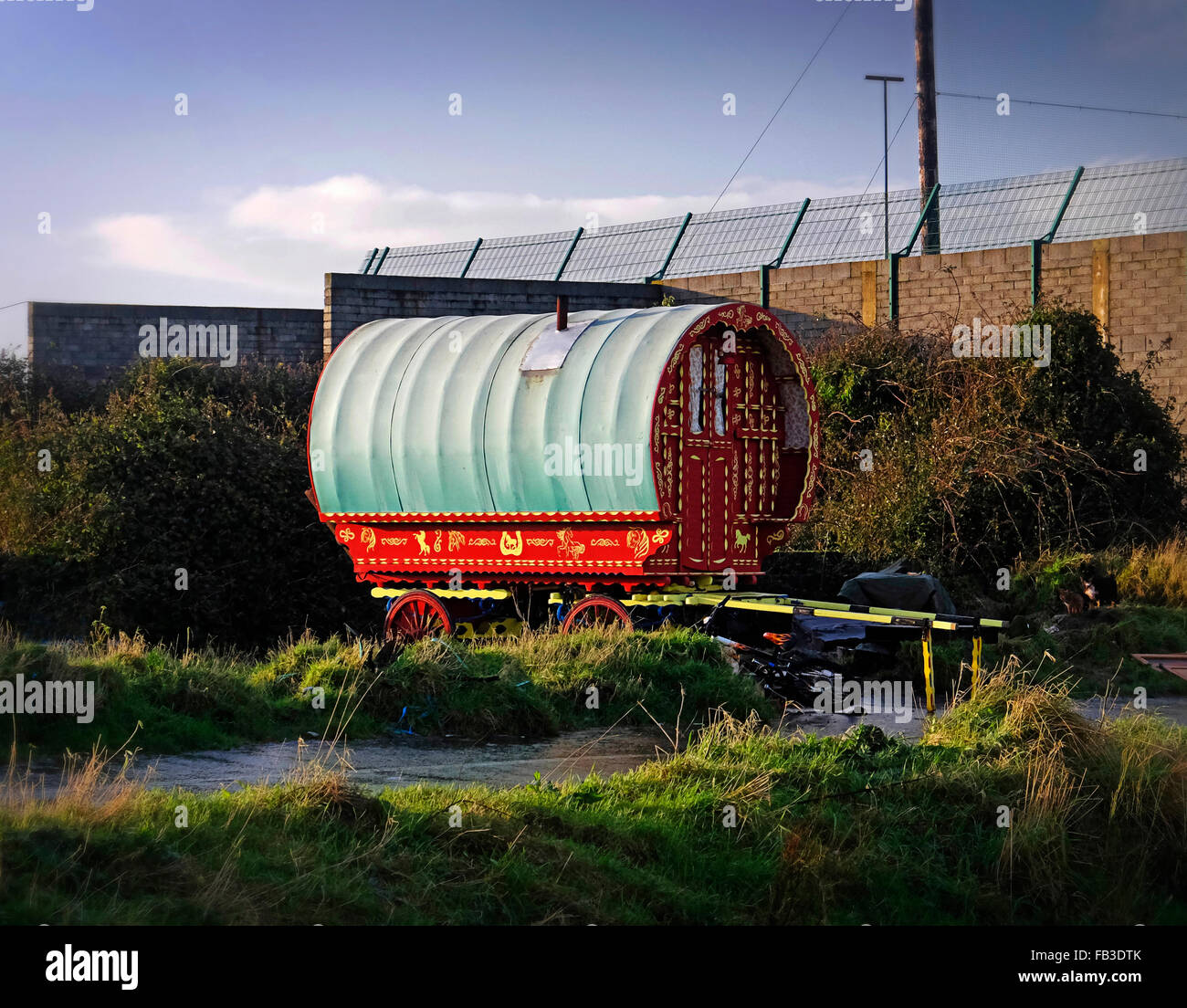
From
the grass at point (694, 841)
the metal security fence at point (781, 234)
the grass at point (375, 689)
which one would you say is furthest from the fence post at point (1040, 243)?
the grass at point (694, 841)

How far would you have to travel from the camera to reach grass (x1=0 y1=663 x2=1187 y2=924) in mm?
5938

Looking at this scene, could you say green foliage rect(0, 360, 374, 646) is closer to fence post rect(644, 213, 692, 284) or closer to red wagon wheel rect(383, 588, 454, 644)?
red wagon wheel rect(383, 588, 454, 644)

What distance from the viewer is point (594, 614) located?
14234 mm

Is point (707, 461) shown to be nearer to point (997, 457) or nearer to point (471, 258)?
point (997, 457)

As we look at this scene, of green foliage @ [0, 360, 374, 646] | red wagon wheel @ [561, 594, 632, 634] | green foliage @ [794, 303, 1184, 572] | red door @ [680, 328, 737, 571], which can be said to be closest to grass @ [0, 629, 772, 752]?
red wagon wheel @ [561, 594, 632, 634]

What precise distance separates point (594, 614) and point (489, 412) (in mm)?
2423

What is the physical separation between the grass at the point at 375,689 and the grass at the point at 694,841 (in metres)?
1.07

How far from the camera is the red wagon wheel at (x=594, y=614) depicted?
45.1 ft

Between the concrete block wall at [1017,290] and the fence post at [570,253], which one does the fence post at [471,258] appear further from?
the concrete block wall at [1017,290]

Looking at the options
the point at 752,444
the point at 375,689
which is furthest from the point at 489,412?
the point at 375,689

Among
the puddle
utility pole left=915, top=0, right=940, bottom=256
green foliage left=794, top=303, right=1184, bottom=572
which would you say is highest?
utility pole left=915, top=0, right=940, bottom=256

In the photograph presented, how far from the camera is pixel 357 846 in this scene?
641cm

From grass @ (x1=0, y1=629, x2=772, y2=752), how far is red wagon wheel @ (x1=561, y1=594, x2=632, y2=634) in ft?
4.20
